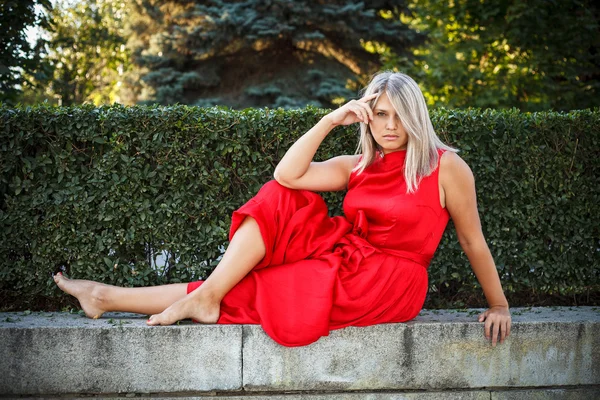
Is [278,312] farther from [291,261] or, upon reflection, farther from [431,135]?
[431,135]

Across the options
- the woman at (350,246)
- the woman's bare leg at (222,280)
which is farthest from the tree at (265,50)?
the woman's bare leg at (222,280)

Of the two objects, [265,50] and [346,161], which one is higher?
[265,50]

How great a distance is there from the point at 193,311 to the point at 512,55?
1315cm

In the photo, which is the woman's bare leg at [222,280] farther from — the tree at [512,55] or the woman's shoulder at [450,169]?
the tree at [512,55]

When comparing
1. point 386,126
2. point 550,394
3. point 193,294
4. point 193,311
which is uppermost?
point 386,126

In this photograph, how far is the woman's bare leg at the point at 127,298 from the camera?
3.84 m

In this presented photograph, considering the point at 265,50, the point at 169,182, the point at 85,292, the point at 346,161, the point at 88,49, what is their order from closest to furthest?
→ the point at 85,292
the point at 346,161
the point at 169,182
the point at 265,50
the point at 88,49

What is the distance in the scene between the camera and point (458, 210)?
12.2ft

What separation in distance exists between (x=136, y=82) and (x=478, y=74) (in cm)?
901

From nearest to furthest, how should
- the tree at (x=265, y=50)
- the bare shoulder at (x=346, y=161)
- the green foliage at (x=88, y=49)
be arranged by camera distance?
the bare shoulder at (x=346, y=161)
the tree at (x=265, y=50)
the green foliage at (x=88, y=49)

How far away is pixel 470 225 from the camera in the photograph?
3.74m

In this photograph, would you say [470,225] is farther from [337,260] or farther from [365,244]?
[337,260]

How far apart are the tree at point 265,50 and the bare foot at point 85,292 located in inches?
A: 460

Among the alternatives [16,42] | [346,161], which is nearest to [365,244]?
[346,161]
